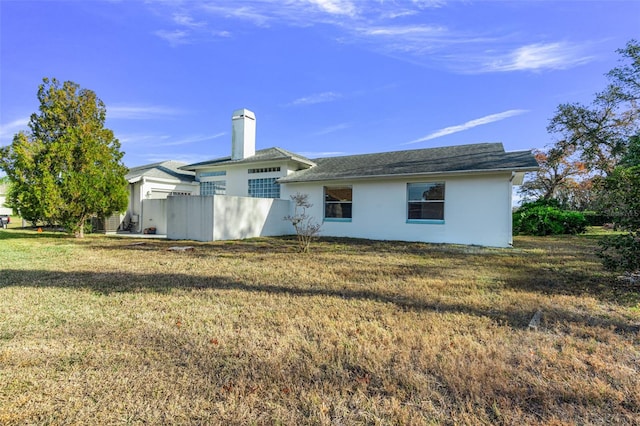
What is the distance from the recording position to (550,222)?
56.4 feet

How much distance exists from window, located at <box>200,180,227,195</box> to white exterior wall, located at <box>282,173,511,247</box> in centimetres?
679

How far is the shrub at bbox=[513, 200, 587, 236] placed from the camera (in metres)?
17.1

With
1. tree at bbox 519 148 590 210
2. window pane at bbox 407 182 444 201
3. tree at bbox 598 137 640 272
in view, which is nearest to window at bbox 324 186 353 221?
window pane at bbox 407 182 444 201

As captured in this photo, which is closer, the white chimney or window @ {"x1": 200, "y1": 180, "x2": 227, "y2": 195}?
the white chimney

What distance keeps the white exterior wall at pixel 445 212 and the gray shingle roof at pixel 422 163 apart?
1.63 ft

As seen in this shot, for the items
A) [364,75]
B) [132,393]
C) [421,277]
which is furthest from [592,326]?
[364,75]

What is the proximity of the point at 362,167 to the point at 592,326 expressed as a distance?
1163 cm

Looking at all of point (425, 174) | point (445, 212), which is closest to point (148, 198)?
point (425, 174)

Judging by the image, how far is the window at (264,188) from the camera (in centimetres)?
1645

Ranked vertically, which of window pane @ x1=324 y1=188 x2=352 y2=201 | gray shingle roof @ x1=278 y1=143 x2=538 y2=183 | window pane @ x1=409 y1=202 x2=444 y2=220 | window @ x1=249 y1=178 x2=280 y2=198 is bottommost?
window pane @ x1=409 y1=202 x2=444 y2=220

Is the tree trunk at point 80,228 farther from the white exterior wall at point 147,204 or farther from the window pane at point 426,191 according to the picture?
the window pane at point 426,191

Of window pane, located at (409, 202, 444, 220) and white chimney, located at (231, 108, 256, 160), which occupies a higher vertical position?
white chimney, located at (231, 108, 256, 160)

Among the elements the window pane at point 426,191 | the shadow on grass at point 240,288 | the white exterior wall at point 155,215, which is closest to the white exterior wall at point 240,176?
the white exterior wall at point 155,215

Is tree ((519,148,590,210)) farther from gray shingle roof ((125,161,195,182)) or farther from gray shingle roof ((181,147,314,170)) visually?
gray shingle roof ((125,161,195,182))
